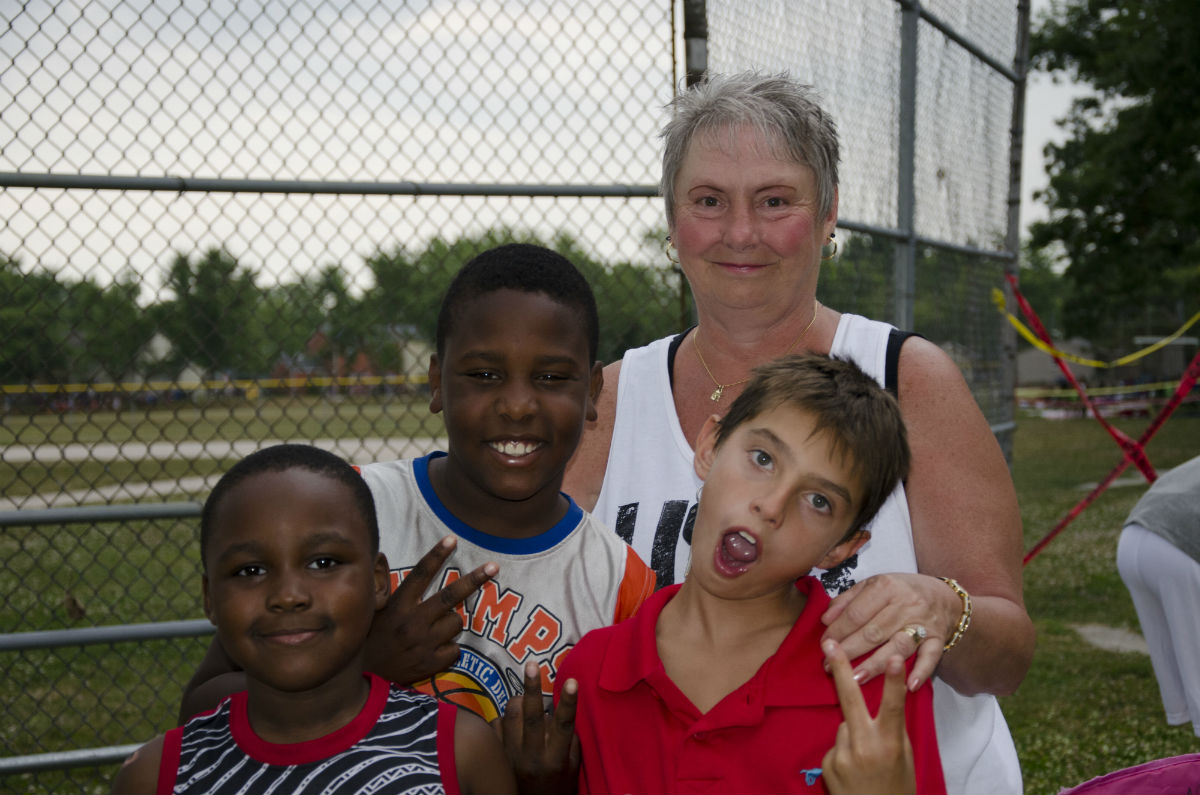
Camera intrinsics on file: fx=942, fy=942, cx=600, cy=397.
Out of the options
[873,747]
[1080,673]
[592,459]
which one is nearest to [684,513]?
[592,459]

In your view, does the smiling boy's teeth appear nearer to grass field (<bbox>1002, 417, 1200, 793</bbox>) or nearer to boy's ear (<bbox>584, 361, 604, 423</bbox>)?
boy's ear (<bbox>584, 361, 604, 423</bbox>)

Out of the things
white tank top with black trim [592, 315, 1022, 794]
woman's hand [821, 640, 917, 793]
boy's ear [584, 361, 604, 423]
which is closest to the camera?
woman's hand [821, 640, 917, 793]

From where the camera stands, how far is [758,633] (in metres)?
1.73

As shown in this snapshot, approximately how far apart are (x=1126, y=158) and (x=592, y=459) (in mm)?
23717

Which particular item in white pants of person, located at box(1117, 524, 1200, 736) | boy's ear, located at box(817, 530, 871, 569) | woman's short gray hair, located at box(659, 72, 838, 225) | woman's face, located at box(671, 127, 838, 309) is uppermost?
woman's short gray hair, located at box(659, 72, 838, 225)

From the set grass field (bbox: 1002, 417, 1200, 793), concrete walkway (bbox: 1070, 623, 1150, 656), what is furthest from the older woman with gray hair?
concrete walkway (bbox: 1070, 623, 1150, 656)

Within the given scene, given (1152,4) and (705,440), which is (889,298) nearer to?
(705,440)

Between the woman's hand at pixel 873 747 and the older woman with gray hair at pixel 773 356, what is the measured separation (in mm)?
371

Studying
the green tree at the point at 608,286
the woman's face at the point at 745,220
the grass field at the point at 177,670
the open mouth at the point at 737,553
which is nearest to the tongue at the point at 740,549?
the open mouth at the point at 737,553

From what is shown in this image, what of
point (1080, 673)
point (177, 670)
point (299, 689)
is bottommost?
point (1080, 673)

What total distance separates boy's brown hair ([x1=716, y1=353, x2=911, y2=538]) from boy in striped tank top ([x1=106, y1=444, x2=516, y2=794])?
723 mm

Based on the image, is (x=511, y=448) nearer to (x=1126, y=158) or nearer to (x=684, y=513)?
(x=684, y=513)

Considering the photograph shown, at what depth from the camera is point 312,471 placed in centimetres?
167

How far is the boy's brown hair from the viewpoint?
1668 millimetres
